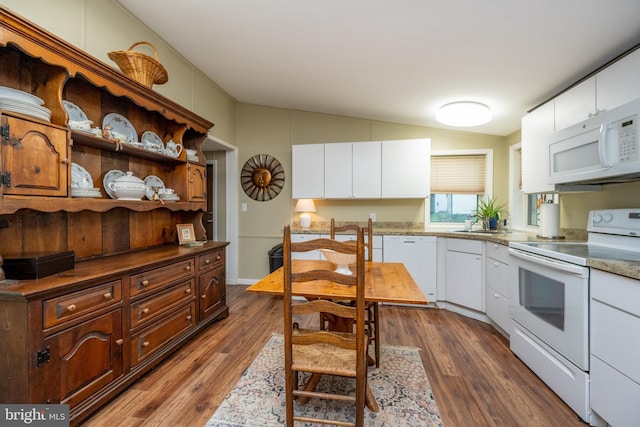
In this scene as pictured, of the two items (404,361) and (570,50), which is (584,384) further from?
(570,50)

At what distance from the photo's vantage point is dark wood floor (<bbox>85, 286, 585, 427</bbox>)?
5.16 ft

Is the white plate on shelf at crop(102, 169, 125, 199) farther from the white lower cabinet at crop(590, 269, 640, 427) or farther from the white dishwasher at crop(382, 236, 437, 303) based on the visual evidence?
the white lower cabinet at crop(590, 269, 640, 427)

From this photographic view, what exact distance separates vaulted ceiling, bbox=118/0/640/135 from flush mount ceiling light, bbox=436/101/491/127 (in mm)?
97

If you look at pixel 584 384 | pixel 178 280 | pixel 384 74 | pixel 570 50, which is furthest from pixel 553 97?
pixel 178 280

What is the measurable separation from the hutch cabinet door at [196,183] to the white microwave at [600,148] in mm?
3197

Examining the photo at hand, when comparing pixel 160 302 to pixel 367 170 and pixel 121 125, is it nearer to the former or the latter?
pixel 121 125

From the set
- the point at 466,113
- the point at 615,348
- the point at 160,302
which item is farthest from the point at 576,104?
the point at 160,302

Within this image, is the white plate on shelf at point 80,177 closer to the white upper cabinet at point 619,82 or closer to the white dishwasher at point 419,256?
the white dishwasher at point 419,256

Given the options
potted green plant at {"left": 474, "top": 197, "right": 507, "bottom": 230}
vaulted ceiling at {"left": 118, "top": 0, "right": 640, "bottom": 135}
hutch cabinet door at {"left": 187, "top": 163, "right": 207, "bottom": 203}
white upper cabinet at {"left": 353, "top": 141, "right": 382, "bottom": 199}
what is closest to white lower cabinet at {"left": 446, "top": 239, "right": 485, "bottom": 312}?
potted green plant at {"left": 474, "top": 197, "right": 507, "bottom": 230}

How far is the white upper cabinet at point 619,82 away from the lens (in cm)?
162

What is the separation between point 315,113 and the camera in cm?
412

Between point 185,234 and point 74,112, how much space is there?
134cm

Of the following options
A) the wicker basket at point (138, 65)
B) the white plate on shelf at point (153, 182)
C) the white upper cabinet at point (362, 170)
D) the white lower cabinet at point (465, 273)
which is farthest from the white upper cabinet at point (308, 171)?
the wicker basket at point (138, 65)

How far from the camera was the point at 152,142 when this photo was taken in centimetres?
253
